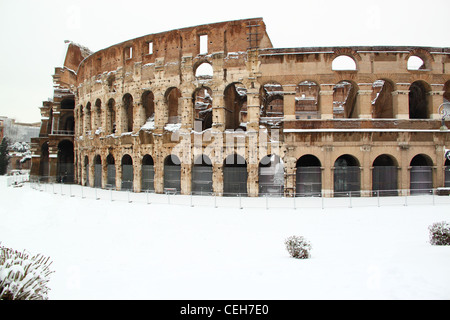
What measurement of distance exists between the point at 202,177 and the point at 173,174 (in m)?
2.56

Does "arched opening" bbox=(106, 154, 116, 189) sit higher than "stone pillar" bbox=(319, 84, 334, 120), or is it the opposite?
"stone pillar" bbox=(319, 84, 334, 120)

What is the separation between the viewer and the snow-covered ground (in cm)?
607

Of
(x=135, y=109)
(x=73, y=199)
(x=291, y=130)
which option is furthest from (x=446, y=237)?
(x=135, y=109)

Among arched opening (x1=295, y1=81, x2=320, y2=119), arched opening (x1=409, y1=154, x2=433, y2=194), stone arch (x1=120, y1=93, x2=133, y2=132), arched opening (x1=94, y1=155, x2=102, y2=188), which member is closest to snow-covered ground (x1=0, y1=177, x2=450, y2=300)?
arched opening (x1=409, y1=154, x2=433, y2=194)

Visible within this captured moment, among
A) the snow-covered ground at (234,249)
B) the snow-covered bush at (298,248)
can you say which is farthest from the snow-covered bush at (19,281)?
the snow-covered bush at (298,248)

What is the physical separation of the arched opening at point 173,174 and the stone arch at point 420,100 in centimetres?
1856

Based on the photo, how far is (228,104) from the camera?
23.4 meters

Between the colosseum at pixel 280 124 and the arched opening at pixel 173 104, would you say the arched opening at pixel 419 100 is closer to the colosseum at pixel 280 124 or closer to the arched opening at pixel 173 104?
the colosseum at pixel 280 124

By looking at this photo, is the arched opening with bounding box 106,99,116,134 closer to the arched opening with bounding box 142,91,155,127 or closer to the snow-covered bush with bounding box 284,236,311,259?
the arched opening with bounding box 142,91,155,127

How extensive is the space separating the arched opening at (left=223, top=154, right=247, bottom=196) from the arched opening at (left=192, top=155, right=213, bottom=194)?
3.88 ft

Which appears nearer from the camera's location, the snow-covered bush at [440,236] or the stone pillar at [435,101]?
the snow-covered bush at [440,236]

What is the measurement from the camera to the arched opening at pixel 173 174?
74.8 feet
